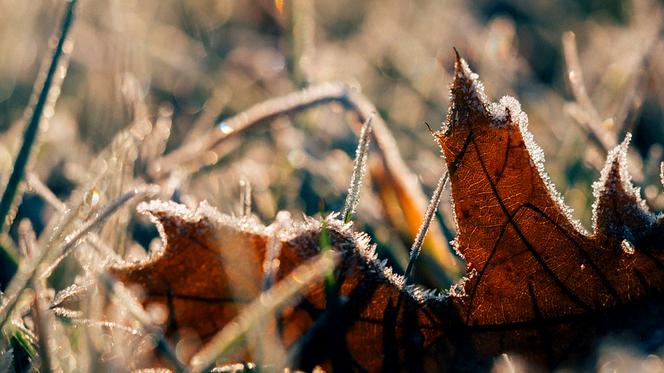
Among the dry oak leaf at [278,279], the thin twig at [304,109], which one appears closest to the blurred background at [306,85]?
the thin twig at [304,109]

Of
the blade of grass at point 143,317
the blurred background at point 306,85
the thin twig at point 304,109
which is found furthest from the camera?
the blurred background at point 306,85

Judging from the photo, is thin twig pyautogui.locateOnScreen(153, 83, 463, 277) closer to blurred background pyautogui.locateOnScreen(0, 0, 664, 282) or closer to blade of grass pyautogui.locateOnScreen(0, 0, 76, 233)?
blurred background pyautogui.locateOnScreen(0, 0, 664, 282)

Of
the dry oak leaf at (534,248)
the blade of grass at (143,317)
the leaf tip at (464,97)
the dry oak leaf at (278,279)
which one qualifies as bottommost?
the blade of grass at (143,317)

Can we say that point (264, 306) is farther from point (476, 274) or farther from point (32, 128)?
point (32, 128)

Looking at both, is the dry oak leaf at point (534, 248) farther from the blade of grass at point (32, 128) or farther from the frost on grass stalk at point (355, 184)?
the blade of grass at point (32, 128)

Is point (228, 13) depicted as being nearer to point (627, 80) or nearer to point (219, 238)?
point (627, 80)

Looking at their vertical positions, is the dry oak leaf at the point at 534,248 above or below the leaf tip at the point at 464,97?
below

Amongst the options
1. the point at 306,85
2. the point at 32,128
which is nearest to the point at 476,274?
the point at 32,128
